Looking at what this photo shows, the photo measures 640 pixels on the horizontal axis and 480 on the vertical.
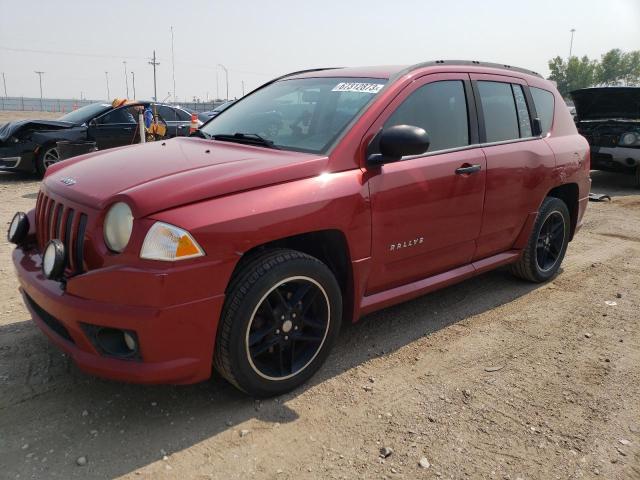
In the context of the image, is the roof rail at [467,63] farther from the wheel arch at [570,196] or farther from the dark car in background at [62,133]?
the dark car in background at [62,133]

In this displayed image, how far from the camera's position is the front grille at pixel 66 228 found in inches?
Result: 102

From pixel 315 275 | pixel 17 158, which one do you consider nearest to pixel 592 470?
pixel 315 275

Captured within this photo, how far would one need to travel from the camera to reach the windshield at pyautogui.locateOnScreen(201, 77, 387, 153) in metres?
3.22

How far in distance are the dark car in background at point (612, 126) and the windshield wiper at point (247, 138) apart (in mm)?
8265

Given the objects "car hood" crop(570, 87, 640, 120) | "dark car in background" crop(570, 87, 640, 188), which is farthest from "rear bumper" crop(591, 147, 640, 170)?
"car hood" crop(570, 87, 640, 120)

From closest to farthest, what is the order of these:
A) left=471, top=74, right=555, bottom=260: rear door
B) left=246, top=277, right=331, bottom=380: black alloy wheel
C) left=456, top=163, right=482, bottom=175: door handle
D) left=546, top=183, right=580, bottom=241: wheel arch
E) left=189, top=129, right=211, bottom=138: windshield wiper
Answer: left=246, top=277, right=331, bottom=380: black alloy wheel < left=456, top=163, right=482, bottom=175: door handle < left=189, top=129, right=211, bottom=138: windshield wiper < left=471, top=74, right=555, bottom=260: rear door < left=546, top=183, right=580, bottom=241: wheel arch

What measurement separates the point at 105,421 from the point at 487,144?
305 centimetres

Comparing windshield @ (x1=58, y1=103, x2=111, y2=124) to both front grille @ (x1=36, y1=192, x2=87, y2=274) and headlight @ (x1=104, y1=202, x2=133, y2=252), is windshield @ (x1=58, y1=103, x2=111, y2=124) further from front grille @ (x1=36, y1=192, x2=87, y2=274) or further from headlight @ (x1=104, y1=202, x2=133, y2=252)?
headlight @ (x1=104, y1=202, x2=133, y2=252)

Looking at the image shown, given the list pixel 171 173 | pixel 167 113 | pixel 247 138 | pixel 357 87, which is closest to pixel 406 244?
pixel 357 87

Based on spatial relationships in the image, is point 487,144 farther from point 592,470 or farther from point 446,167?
point 592,470

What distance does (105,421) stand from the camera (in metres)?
2.67

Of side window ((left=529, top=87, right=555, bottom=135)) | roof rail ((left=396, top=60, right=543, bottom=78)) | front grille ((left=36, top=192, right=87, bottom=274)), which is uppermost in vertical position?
roof rail ((left=396, top=60, right=543, bottom=78))

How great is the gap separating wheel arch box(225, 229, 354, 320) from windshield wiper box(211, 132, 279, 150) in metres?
0.60

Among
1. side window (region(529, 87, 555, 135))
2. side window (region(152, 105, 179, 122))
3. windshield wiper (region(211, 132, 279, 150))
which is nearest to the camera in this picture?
windshield wiper (region(211, 132, 279, 150))
